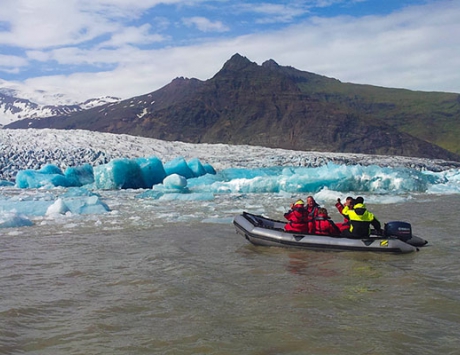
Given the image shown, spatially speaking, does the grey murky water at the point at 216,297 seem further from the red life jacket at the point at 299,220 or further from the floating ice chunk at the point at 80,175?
the floating ice chunk at the point at 80,175

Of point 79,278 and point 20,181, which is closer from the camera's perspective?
point 79,278

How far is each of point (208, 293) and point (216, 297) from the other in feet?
0.58

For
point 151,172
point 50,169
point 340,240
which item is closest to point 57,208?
point 340,240

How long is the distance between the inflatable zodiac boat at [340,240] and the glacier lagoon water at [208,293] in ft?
0.45

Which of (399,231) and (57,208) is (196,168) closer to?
(57,208)

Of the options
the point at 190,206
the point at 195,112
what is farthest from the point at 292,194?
the point at 195,112

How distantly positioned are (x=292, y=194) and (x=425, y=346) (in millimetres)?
14329

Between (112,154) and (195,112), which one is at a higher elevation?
(195,112)

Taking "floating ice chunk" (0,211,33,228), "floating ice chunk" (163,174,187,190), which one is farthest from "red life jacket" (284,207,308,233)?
"floating ice chunk" (163,174,187,190)

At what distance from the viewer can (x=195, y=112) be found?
93438 millimetres

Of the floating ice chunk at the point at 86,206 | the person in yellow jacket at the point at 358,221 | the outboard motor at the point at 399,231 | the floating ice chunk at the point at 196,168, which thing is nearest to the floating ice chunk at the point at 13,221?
the floating ice chunk at the point at 86,206

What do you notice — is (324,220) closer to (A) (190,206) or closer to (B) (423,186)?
(A) (190,206)

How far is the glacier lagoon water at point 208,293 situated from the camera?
13.0 feet

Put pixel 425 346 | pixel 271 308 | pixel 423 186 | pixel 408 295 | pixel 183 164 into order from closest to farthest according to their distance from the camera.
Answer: pixel 425 346 → pixel 271 308 → pixel 408 295 → pixel 423 186 → pixel 183 164
